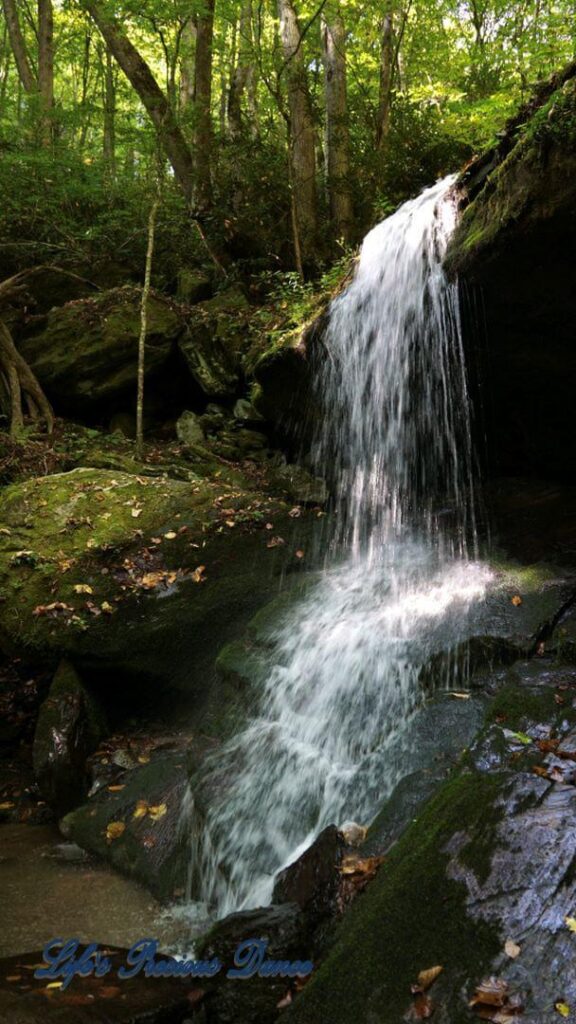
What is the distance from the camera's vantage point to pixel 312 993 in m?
2.65

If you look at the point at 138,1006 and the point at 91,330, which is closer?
the point at 138,1006

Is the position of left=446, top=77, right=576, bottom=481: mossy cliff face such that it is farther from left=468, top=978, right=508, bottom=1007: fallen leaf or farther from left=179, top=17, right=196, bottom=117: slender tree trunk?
left=179, top=17, right=196, bottom=117: slender tree trunk

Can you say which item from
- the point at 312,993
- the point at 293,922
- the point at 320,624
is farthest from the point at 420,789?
the point at 320,624

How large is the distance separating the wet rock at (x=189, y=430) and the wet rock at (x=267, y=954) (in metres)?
7.43

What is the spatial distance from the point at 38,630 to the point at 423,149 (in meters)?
10.6

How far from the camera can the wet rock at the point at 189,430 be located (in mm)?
10043

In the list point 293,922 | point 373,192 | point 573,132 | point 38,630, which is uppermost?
point 373,192

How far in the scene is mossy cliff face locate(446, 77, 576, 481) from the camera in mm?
4727

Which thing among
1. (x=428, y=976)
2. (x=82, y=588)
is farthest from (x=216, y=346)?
(x=428, y=976)

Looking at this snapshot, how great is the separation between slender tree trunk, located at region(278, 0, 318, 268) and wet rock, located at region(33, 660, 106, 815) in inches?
323

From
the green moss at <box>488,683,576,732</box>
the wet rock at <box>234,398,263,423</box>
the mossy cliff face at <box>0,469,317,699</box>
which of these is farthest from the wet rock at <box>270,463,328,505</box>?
the green moss at <box>488,683,576,732</box>

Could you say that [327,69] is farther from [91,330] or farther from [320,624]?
[320,624]

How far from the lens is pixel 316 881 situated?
3.51 meters

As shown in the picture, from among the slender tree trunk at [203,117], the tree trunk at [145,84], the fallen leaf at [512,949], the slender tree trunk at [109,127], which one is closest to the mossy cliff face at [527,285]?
the fallen leaf at [512,949]
